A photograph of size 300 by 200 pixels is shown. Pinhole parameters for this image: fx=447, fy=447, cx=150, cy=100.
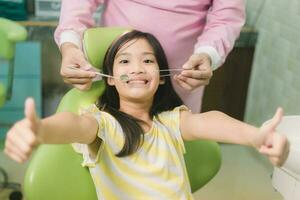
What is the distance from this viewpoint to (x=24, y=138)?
771mm

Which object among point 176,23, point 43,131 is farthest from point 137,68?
point 43,131

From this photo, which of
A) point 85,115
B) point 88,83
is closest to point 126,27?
point 88,83

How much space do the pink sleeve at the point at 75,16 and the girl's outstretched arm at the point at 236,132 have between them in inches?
16.1

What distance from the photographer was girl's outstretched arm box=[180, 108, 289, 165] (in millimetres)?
885

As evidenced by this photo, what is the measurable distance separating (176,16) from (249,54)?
1394 millimetres

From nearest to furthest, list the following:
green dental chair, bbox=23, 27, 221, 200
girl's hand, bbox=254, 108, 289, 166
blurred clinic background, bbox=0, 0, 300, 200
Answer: girl's hand, bbox=254, 108, 289, 166 < green dental chair, bbox=23, 27, 221, 200 < blurred clinic background, bbox=0, 0, 300, 200

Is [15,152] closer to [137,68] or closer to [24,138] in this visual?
[24,138]

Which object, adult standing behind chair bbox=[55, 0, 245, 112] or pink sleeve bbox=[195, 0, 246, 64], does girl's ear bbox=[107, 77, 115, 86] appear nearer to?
adult standing behind chair bbox=[55, 0, 245, 112]

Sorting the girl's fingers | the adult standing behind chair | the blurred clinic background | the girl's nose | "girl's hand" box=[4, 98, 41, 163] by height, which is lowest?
the blurred clinic background

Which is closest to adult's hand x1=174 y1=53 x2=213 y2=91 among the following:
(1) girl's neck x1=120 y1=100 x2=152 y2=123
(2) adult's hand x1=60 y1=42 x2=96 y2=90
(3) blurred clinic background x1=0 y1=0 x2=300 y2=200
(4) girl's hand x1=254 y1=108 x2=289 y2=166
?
(1) girl's neck x1=120 y1=100 x2=152 y2=123

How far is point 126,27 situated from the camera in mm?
1395

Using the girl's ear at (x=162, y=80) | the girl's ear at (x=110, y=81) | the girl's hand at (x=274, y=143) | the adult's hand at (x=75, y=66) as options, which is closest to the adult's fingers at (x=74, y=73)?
the adult's hand at (x=75, y=66)

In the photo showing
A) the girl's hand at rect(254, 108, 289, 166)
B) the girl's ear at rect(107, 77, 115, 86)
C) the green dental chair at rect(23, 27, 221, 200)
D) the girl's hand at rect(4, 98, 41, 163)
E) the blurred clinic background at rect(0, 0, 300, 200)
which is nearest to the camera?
the girl's hand at rect(4, 98, 41, 163)

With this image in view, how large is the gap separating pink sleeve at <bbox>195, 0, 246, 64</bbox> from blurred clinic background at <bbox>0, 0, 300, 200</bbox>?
916 mm
